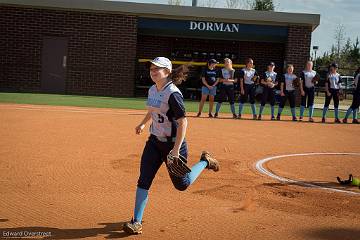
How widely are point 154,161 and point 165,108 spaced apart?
574 millimetres

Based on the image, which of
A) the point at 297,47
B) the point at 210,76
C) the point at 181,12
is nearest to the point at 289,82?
the point at 210,76

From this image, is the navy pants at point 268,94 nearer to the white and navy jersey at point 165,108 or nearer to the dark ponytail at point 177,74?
the dark ponytail at point 177,74

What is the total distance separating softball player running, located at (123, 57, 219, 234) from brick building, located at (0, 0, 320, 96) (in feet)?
62.2

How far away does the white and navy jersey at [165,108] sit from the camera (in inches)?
183

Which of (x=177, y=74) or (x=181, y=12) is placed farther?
(x=181, y=12)

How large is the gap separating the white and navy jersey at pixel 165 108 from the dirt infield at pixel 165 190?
100 cm

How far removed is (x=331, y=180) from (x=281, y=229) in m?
2.80

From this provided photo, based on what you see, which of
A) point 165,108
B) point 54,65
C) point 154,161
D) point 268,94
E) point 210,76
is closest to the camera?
point 165,108

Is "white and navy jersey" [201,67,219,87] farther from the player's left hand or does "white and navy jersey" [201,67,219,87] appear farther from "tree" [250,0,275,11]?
"tree" [250,0,275,11]

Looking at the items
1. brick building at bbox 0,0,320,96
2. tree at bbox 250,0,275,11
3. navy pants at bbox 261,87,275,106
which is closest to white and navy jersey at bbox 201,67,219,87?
navy pants at bbox 261,87,275,106

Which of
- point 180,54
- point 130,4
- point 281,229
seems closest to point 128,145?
point 281,229

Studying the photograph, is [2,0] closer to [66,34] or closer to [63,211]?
[66,34]

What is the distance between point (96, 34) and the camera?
23.9 metres

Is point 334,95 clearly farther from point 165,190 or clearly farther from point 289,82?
point 165,190
